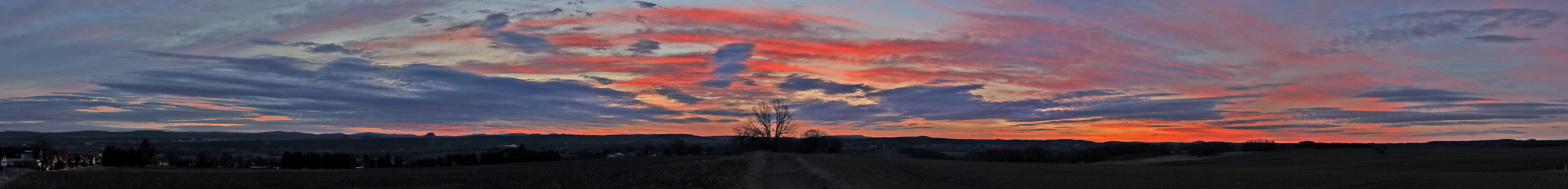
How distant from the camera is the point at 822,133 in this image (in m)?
97.2

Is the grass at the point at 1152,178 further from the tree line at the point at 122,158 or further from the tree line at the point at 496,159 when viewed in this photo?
the tree line at the point at 122,158

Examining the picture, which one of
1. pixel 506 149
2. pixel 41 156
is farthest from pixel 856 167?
pixel 41 156

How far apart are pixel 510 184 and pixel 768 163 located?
682 inches

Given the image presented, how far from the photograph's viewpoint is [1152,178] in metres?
36.1

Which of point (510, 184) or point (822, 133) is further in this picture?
point (822, 133)

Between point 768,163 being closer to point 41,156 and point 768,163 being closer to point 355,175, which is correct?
point 355,175

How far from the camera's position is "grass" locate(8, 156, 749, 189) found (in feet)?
94.7

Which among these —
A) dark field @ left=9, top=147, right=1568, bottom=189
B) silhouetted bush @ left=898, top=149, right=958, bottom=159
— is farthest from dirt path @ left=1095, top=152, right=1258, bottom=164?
dark field @ left=9, top=147, right=1568, bottom=189

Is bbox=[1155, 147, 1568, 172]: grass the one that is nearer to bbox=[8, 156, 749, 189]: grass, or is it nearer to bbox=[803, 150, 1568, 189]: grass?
bbox=[803, 150, 1568, 189]: grass

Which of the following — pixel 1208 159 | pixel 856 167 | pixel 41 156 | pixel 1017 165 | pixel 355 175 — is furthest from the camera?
pixel 41 156

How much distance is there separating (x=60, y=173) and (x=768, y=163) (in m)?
32.9

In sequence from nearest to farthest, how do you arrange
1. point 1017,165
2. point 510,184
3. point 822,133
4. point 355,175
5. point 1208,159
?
point 510,184
point 355,175
point 1017,165
point 1208,159
point 822,133

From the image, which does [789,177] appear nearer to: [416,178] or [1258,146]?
[416,178]

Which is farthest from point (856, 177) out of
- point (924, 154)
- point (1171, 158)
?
point (924, 154)
